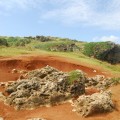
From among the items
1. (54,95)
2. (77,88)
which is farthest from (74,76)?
(54,95)

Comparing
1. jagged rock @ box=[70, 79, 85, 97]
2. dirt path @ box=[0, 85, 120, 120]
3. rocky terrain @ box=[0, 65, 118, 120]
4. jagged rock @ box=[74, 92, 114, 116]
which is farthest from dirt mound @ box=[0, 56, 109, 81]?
Result: jagged rock @ box=[74, 92, 114, 116]

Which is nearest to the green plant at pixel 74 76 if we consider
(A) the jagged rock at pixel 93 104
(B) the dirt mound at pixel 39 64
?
(A) the jagged rock at pixel 93 104

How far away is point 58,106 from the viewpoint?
1588 cm

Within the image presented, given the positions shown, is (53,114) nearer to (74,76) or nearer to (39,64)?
(74,76)

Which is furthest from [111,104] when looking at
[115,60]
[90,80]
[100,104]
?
[115,60]

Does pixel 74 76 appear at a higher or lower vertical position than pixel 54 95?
higher

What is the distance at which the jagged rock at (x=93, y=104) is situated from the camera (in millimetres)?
14492

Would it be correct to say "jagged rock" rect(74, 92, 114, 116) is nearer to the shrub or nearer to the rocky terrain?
the rocky terrain

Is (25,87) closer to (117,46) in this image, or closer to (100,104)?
(100,104)

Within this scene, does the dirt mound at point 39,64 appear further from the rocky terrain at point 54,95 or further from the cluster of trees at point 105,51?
Answer: the cluster of trees at point 105,51

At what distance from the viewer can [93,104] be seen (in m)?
14.5

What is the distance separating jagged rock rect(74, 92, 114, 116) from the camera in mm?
14492

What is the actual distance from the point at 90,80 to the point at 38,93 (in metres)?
4.87

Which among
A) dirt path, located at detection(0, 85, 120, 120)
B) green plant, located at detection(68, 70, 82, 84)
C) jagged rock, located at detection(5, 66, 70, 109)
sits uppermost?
green plant, located at detection(68, 70, 82, 84)
